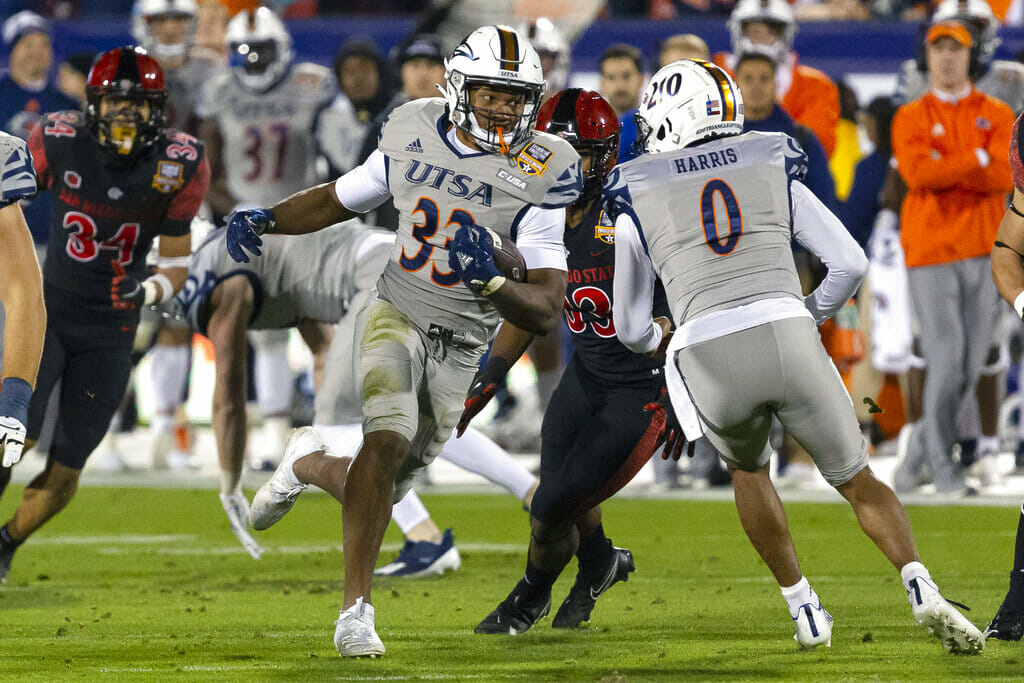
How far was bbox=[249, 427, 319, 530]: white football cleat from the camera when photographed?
196 inches

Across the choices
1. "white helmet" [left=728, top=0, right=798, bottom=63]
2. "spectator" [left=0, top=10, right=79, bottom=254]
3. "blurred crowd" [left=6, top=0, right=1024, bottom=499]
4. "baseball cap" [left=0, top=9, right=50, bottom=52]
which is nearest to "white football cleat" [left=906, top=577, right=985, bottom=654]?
"blurred crowd" [left=6, top=0, right=1024, bottom=499]

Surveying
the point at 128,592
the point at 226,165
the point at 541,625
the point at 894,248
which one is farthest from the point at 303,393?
the point at 541,625

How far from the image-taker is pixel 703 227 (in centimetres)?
443

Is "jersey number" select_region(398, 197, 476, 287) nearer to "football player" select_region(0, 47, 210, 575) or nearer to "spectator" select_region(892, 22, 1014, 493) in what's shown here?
"football player" select_region(0, 47, 210, 575)

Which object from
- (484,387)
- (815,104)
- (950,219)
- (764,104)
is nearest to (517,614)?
(484,387)

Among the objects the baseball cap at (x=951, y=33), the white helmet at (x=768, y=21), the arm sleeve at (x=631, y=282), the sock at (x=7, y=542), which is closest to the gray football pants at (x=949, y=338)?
the baseball cap at (x=951, y=33)

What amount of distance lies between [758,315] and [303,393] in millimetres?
6686

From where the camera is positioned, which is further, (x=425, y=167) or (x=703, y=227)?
(x=425, y=167)

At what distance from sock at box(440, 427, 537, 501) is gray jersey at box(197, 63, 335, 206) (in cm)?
343

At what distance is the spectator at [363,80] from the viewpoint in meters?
9.50

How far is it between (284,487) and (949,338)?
394 centimetres

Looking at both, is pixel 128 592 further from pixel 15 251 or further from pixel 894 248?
pixel 894 248

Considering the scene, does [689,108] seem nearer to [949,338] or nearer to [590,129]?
[590,129]

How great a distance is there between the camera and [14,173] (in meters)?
4.38
